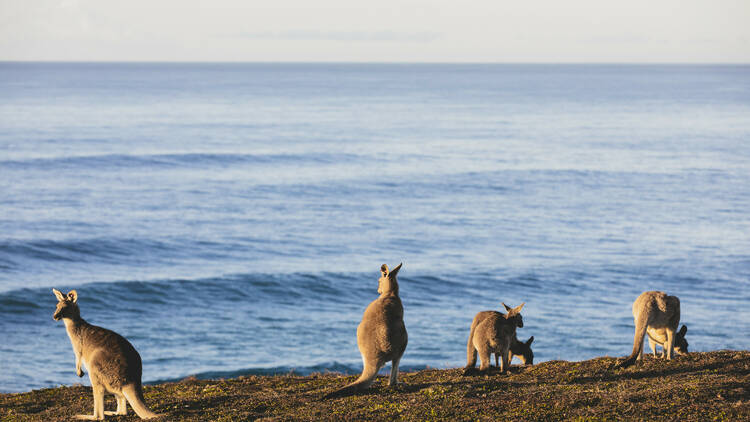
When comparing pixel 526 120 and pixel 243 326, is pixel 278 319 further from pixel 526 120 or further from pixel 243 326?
pixel 526 120

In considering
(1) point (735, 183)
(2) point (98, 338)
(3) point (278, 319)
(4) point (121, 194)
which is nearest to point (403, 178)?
(4) point (121, 194)

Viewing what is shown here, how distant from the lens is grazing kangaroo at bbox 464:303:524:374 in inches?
510

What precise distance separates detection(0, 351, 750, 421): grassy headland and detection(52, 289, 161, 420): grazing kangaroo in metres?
0.37

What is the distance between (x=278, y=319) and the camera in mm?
42188

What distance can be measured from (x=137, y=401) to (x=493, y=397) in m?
5.13

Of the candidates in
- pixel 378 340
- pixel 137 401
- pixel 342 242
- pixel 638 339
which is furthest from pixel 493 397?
pixel 342 242

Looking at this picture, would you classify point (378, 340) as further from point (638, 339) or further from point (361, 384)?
point (638, 339)

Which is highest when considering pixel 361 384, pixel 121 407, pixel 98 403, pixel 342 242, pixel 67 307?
pixel 67 307

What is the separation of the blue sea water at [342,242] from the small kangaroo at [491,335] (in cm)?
2122

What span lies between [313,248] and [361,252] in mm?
3582

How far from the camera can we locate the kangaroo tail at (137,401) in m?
11.2

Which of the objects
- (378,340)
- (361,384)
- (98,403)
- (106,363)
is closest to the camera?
(106,363)

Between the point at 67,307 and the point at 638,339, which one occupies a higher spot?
the point at 67,307

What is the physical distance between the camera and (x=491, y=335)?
42.4ft
